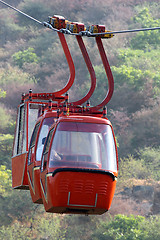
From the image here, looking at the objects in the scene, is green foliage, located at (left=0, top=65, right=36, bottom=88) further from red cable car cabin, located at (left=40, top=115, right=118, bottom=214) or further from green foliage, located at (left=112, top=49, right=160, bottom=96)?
red cable car cabin, located at (left=40, top=115, right=118, bottom=214)

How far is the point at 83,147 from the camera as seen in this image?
44.4ft

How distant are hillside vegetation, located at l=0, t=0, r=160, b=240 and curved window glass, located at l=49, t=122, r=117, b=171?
755 inches

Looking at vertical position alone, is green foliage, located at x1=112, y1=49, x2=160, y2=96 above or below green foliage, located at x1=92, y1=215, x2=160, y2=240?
above

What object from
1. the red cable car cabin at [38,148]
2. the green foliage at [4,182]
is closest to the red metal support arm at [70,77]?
the red cable car cabin at [38,148]

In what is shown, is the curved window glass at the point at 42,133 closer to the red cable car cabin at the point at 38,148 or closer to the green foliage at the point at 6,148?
the red cable car cabin at the point at 38,148

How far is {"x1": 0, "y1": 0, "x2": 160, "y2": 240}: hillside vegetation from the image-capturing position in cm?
3522

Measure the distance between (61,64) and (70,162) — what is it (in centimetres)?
4411

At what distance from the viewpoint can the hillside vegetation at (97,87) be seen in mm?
35219

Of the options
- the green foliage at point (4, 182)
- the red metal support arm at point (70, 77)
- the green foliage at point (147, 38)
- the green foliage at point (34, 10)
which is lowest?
the green foliage at point (4, 182)

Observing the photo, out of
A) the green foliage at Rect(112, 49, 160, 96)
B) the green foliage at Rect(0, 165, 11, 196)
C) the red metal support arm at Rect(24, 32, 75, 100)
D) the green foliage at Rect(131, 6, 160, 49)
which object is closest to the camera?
the red metal support arm at Rect(24, 32, 75, 100)

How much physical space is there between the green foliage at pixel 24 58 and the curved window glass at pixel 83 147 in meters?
44.3

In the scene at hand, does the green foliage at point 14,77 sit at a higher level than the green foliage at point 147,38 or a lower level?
lower

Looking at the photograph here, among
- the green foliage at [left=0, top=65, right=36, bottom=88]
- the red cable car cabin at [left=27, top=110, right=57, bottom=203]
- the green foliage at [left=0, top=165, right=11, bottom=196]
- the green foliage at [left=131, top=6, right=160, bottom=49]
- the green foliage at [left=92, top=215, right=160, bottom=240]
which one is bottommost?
the green foliage at [left=92, top=215, right=160, bottom=240]

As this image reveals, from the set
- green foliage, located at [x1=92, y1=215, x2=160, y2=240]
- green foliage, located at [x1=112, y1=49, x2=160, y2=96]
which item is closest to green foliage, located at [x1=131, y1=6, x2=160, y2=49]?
green foliage, located at [x1=112, y1=49, x2=160, y2=96]
